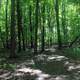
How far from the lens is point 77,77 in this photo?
11062mm

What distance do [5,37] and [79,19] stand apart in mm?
11273

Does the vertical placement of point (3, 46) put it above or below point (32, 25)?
below

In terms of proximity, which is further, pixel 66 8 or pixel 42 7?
pixel 66 8

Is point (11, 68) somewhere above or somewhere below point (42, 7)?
below

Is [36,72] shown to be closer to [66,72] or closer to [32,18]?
[66,72]

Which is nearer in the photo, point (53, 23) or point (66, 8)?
point (53, 23)

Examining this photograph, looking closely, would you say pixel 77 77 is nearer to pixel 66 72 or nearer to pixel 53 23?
pixel 66 72

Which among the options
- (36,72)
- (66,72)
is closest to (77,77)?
(66,72)

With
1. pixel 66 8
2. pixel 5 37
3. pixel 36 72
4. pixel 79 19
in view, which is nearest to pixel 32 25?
pixel 5 37

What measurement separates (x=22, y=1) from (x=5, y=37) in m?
8.41

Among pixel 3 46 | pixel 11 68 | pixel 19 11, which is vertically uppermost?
pixel 19 11

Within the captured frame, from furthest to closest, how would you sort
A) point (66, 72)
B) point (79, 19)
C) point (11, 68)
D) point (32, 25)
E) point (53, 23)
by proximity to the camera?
point (53, 23)
point (79, 19)
point (32, 25)
point (11, 68)
point (66, 72)

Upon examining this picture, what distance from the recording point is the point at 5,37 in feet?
107

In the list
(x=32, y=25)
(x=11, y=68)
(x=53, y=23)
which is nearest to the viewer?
(x=11, y=68)
